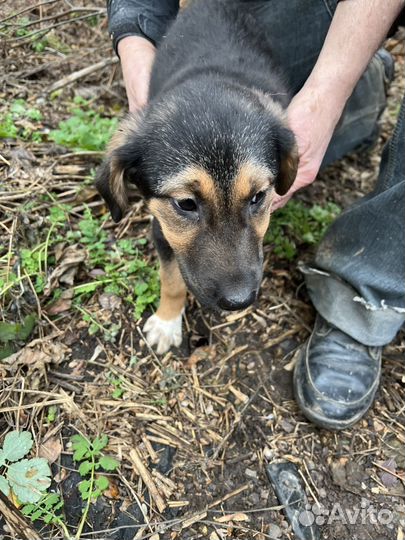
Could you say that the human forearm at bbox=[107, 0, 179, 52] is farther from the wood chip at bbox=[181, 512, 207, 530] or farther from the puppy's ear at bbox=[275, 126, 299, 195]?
the wood chip at bbox=[181, 512, 207, 530]

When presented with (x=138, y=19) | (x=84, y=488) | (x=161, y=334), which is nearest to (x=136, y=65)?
(x=138, y=19)

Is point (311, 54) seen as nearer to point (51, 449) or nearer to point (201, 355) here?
point (201, 355)

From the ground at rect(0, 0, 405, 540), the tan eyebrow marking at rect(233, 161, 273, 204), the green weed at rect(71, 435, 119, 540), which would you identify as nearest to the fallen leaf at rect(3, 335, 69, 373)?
the ground at rect(0, 0, 405, 540)

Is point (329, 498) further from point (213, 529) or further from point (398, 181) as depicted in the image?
point (398, 181)

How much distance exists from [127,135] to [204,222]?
0.64 m

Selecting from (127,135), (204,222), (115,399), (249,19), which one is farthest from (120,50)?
(115,399)

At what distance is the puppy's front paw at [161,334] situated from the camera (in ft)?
8.38

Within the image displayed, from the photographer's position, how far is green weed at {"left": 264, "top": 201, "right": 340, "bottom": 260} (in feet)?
10.2

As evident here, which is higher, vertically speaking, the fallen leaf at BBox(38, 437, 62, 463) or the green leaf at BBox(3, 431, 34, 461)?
the green leaf at BBox(3, 431, 34, 461)

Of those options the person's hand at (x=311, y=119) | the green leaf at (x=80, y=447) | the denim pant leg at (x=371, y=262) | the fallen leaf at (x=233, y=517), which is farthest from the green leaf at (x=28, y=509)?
the person's hand at (x=311, y=119)

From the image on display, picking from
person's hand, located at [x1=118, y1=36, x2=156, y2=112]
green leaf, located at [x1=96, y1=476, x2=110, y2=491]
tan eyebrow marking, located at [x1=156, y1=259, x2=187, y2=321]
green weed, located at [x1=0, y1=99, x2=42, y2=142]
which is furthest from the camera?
green weed, located at [x1=0, y1=99, x2=42, y2=142]

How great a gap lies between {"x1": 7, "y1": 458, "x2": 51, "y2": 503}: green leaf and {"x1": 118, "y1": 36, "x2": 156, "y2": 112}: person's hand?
81.6 inches

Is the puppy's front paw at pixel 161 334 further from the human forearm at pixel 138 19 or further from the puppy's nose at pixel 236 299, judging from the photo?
the human forearm at pixel 138 19

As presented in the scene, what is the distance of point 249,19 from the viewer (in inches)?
119
